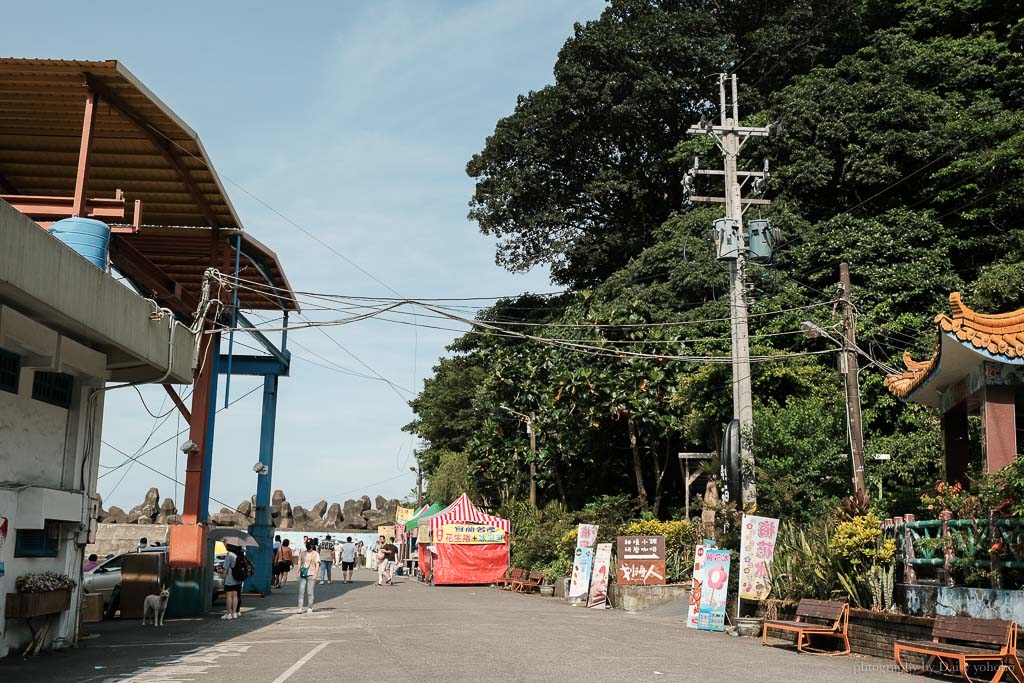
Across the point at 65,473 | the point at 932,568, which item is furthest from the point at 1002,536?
the point at 65,473

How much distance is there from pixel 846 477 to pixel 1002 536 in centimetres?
1206

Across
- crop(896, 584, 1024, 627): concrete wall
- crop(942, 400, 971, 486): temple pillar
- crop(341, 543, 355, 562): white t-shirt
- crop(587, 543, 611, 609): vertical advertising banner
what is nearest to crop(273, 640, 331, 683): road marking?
crop(896, 584, 1024, 627): concrete wall

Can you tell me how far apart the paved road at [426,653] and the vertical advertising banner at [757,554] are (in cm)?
136

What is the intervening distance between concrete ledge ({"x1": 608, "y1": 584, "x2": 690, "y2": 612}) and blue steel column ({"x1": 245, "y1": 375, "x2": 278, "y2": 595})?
10.9 meters

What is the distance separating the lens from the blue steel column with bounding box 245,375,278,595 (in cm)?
2831

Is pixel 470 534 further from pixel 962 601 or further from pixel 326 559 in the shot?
pixel 962 601

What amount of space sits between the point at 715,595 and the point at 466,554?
18199 mm

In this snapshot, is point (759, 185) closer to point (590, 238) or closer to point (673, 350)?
point (673, 350)

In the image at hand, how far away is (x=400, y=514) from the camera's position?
56.7 metres

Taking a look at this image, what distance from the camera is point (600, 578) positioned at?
24641 millimetres

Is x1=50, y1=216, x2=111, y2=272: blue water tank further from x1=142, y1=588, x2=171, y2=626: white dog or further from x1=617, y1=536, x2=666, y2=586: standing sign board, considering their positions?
x1=617, y1=536, x2=666, y2=586: standing sign board

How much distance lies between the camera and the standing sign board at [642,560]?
23.3m

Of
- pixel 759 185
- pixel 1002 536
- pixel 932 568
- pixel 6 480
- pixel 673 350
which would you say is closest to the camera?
pixel 1002 536

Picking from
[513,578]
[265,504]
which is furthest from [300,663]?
[513,578]
